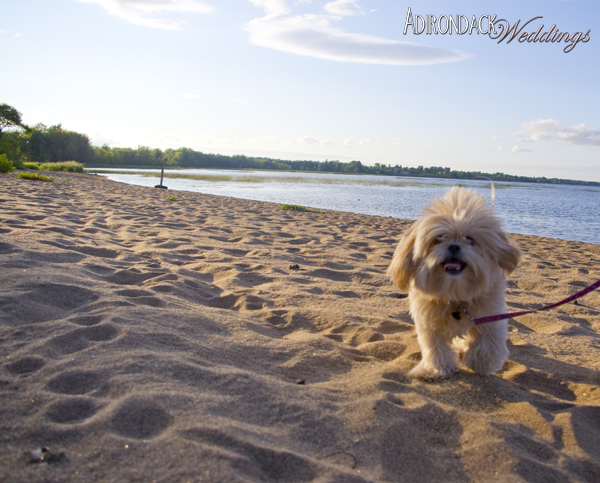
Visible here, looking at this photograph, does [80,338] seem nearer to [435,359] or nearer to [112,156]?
[435,359]

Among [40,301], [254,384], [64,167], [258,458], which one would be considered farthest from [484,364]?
[64,167]

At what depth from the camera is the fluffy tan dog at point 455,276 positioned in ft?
9.04

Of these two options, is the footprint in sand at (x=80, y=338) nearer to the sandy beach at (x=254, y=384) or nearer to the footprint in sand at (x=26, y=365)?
the sandy beach at (x=254, y=384)

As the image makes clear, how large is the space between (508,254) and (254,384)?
6.29ft

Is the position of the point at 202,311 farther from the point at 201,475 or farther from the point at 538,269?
the point at 538,269

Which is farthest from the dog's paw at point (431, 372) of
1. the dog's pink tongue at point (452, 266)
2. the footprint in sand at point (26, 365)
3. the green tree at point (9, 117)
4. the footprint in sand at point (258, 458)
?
the green tree at point (9, 117)

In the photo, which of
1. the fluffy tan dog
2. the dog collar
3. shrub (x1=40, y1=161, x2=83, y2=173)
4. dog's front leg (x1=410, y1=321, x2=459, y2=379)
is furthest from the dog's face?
shrub (x1=40, y1=161, x2=83, y2=173)

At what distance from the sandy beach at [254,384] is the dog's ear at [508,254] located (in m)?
0.83

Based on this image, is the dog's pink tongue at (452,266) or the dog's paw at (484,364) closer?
the dog's pink tongue at (452,266)

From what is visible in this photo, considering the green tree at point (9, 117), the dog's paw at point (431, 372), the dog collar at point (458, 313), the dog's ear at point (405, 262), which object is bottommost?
the dog's paw at point (431, 372)

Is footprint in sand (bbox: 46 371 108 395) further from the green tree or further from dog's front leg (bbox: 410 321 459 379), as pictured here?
the green tree

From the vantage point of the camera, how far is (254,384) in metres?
2.46

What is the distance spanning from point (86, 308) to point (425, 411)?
2.57 meters

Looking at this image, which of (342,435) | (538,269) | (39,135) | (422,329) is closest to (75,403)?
(342,435)
